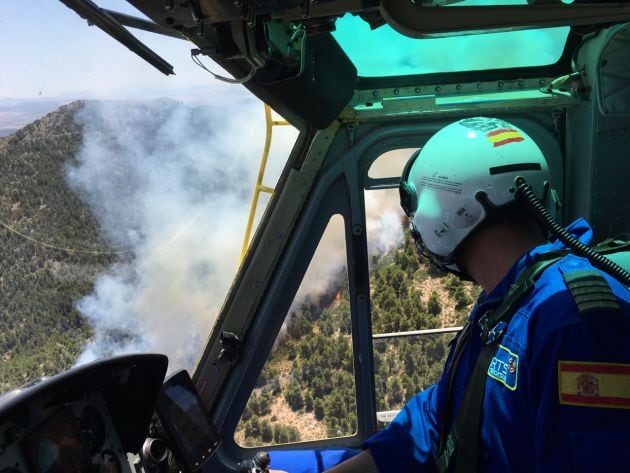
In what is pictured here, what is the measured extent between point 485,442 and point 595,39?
1.72 meters

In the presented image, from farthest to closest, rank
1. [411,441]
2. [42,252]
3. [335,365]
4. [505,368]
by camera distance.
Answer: [42,252], [335,365], [411,441], [505,368]

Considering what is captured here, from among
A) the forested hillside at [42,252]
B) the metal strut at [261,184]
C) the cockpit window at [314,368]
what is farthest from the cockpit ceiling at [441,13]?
the forested hillside at [42,252]

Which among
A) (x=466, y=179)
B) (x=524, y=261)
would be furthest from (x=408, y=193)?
(x=524, y=261)

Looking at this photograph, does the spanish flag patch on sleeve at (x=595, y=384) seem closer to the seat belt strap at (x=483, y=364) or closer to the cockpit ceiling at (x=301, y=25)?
the seat belt strap at (x=483, y=364)

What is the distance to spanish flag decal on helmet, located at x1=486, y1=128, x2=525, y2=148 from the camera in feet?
4.96

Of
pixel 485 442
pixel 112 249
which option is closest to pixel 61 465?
pixel 485 442

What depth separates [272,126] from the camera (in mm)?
2416

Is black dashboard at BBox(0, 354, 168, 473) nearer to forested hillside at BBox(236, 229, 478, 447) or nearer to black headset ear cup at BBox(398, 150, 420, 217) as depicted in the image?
black headset ear cup at BBox(398, 150, 420, 217)

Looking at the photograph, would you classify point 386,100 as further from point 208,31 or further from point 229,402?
point 229,402

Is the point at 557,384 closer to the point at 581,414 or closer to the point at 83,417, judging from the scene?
the point at 581,414

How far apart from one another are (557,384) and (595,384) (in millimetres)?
70

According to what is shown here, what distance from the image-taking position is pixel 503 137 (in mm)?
1523

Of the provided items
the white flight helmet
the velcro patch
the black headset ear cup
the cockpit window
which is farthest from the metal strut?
the velcro patch

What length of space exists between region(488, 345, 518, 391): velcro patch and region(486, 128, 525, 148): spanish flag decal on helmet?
22.4 inches
